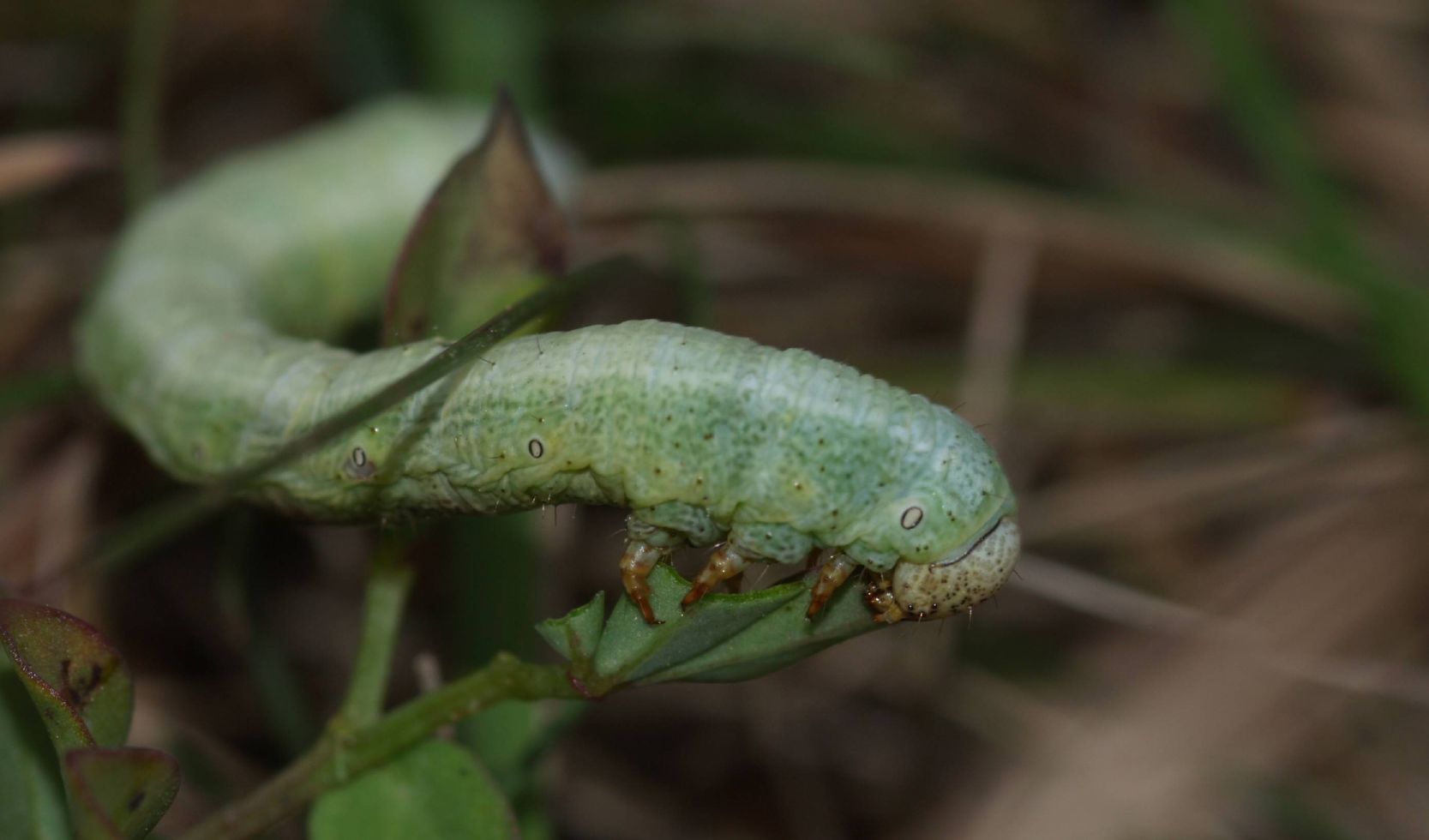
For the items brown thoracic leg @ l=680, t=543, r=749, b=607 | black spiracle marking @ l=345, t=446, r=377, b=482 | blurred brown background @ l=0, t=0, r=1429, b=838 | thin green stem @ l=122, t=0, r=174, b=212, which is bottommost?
blurred brown background @ l=0, t=0, r=1429, b=838

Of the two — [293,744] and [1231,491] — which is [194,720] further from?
[1231,491]

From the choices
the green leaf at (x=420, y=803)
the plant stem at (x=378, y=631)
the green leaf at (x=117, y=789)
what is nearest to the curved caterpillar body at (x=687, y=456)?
the plant stem at (x=378, y=631)

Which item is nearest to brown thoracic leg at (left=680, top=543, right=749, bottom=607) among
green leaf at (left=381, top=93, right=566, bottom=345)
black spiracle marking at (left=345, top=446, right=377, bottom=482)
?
black spiracle marking at (left=345, top=446, right=377, bottom=482)

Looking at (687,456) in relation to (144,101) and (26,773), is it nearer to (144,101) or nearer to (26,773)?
(26,773)

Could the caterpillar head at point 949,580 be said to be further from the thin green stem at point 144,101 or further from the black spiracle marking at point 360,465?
the thin green stem at point 144,101

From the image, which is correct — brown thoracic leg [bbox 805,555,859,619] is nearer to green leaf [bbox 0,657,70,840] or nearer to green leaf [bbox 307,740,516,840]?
green leaf [bbox 307,740,516,840]

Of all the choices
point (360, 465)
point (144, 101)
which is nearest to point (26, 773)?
point (360, 465)
